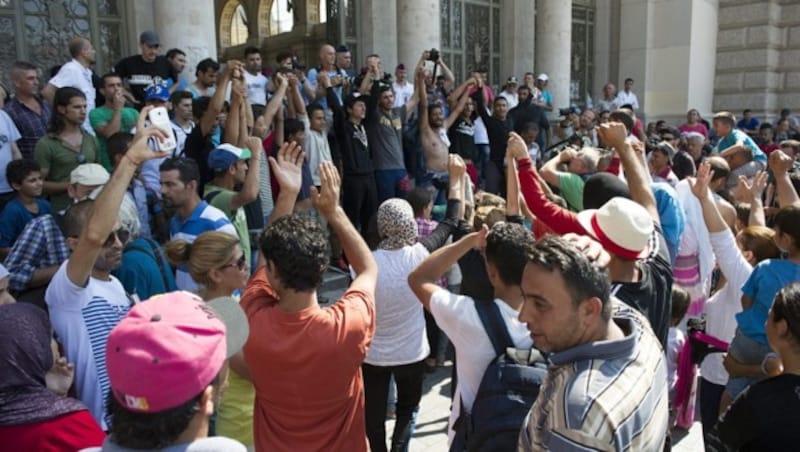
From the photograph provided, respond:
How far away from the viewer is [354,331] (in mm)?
2264

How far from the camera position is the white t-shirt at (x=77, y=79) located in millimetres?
5766

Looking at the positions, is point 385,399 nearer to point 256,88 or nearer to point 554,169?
point 554,169

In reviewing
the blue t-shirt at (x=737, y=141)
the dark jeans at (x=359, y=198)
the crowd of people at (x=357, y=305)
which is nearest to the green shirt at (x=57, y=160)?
the crowd of people at (x=357, y=305)

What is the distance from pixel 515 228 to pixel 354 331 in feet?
2.31

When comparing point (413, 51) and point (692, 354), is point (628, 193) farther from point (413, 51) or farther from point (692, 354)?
point (413, 51)

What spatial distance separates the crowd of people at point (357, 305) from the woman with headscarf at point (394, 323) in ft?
0.04

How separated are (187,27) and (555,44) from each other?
8388 mm

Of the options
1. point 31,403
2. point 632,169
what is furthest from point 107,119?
point 632,169

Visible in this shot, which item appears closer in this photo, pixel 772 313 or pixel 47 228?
pixel 772 313

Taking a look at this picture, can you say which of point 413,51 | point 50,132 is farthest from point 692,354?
point 413,51

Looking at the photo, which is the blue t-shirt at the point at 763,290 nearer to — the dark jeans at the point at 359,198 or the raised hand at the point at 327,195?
the raised hand at the point at 327,195

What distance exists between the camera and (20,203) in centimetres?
405

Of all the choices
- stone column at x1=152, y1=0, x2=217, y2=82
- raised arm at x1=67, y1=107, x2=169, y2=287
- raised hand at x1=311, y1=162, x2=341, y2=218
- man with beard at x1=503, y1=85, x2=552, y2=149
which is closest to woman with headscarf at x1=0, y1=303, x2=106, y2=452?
raised arm at x1=67, y1=107, x2=169, y2=287

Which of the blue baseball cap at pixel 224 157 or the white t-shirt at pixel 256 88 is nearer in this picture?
the blue baseball cap at pixel 224 157
